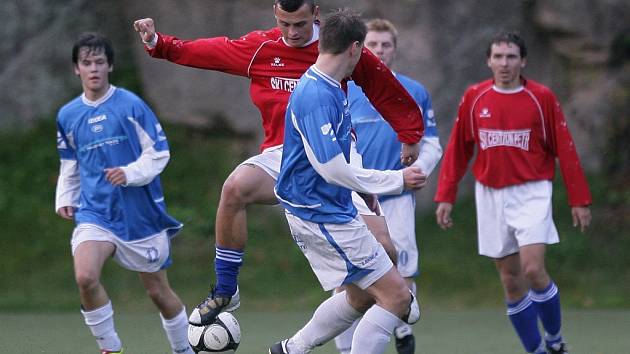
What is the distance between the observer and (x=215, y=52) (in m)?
5.85

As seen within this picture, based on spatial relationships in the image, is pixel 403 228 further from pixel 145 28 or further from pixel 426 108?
pixel 145 28

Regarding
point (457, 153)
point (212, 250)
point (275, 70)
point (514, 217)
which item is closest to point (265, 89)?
point (275, 70)

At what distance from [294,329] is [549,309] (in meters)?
2.28

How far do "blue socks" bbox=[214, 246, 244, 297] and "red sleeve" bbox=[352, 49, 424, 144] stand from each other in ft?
3.42

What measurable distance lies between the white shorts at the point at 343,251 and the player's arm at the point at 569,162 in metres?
2.09

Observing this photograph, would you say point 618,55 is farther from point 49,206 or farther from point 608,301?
point 49,206

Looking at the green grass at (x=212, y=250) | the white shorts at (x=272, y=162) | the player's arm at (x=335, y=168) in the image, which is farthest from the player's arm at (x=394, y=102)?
the green grass at (x=212, y=250)

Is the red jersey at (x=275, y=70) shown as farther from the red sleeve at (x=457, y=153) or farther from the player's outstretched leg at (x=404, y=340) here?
the player's outstretched leg at (x=404, y=340)

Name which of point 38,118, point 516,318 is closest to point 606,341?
point 516,318

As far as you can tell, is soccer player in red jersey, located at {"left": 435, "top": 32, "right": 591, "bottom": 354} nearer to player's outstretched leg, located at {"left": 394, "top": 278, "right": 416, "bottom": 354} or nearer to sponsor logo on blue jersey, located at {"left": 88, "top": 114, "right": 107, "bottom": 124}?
player's outstretched leg, located at {"left": 394, "top": 278, "right": 416, "bottom": 354}

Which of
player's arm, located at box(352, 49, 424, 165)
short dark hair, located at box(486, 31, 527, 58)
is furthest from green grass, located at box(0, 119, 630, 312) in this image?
player's arm, located at box(352, 49, 424, 165)

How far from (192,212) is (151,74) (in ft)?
5.45

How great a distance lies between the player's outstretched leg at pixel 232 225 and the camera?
5.64 m

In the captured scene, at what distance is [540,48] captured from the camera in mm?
11328
